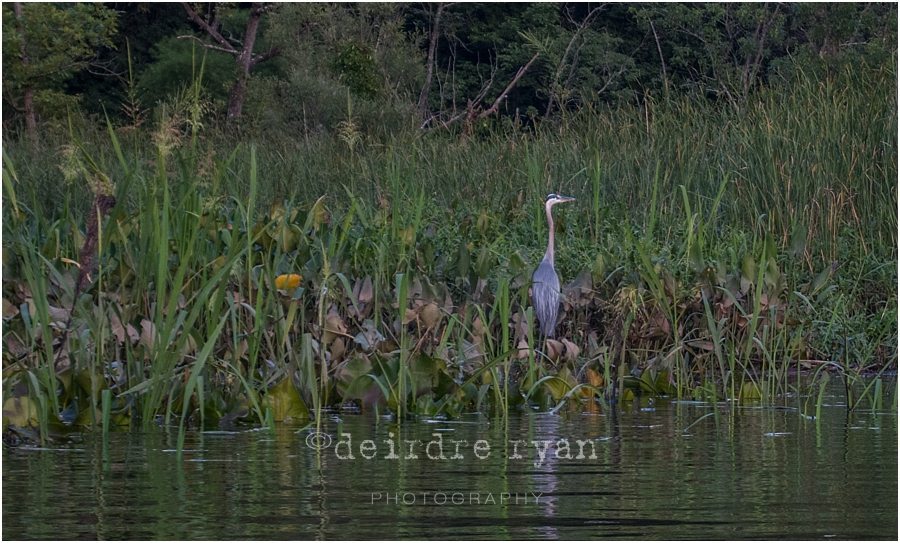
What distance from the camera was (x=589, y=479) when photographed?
3.81m

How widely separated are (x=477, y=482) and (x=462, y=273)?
312cm

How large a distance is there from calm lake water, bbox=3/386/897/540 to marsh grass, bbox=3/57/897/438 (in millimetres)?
251

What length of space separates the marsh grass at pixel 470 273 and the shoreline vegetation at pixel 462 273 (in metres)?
0.02

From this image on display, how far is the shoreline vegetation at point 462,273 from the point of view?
15.8 ft

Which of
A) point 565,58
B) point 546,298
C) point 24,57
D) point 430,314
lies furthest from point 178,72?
point 430,314

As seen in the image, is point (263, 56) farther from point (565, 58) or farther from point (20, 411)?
point (20, 411)

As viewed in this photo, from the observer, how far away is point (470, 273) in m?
6.80

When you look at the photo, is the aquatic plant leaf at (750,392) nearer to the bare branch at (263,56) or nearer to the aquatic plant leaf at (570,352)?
the aquatic plant leaf at (570,352)

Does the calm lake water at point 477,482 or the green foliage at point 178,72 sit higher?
the green foliage at point 178,72

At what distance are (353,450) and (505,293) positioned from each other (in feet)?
3.45

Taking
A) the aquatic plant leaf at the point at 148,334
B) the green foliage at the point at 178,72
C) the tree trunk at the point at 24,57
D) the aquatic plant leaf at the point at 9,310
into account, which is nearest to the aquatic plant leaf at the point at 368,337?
the aquatic plant leaf at the point at 148,334

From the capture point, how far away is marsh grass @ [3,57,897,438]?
15.9 ft

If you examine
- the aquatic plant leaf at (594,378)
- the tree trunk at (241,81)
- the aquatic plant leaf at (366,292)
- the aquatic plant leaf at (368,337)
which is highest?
the tree trunk at (241,81)

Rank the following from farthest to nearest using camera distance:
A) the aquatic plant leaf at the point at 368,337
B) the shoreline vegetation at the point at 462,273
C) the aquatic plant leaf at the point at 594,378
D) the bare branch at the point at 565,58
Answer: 1. the bare branch at the point at 565,58
2. the aquatic plant leaf at the point at 594,378
3. the aquatic plant leaf at the point at 368,337
4. the shoreline vegetation at the point at 462,273
